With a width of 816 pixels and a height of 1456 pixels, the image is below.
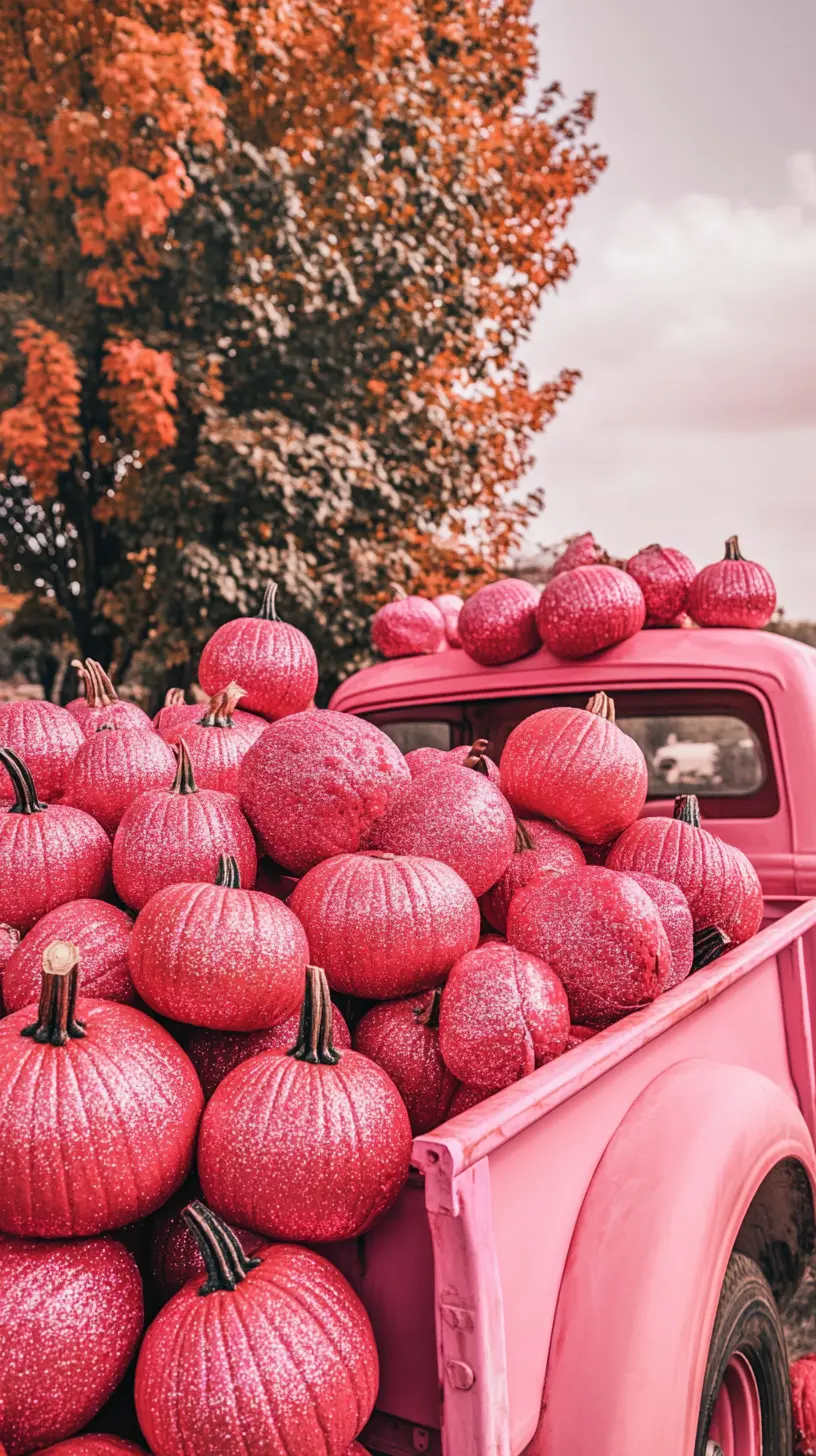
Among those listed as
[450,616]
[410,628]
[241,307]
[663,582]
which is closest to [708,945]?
[663,582]

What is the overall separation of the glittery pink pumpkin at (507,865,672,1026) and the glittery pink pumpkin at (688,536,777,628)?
2035 mm

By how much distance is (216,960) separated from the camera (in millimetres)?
1682

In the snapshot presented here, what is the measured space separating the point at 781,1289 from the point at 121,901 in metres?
1.67

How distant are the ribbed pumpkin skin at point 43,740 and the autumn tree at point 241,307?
587cm

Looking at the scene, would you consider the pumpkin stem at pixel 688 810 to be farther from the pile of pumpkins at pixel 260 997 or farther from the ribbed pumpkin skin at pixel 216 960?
the ribbed pumpkin skin at pixel 216 960

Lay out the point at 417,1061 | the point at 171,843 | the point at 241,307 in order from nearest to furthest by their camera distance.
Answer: the point at 417,1061, the point at 171,843, the point at 241,307

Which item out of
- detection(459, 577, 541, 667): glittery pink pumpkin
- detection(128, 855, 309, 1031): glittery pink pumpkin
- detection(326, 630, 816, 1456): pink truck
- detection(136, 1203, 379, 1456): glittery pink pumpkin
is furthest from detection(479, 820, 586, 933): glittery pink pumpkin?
detection(459, 577, 541, 667): glittery pink pumpkin

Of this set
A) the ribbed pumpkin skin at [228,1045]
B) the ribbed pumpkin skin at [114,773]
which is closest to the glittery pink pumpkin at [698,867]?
the ribbed pumpkin skin at [228,1045]

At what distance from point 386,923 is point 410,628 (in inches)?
108

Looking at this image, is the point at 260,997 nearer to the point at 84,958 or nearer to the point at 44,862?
the point at 84,958

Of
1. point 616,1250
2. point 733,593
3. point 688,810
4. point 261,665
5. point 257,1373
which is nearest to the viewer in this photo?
point 257,1373

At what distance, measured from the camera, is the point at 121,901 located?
7.59 ft

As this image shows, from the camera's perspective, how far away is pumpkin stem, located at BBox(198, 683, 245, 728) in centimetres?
258

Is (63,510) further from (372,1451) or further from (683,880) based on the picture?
(372,1451)
